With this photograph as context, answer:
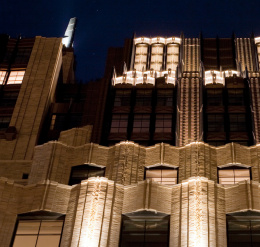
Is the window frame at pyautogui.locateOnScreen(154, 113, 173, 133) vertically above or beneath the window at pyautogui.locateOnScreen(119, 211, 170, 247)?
above

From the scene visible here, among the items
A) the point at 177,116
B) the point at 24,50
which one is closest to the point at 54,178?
the point at 177,116

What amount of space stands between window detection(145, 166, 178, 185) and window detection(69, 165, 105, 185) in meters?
3.64

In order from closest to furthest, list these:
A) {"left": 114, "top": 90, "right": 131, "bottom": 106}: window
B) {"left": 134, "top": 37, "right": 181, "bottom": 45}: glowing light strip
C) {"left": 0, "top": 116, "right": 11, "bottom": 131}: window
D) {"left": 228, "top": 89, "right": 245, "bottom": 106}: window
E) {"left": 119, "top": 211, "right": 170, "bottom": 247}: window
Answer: {"left": 119, "top": 211, "right": 170, "bottom": 247}: window → {"left": 228, "top": 89, "right": 245, "bottom": 106}: window → {"left": 114, "top": 90, "right": 131, "bottom": 106}: window → {"left": 0, "top": 116, "right": 11, "bottom": 131}: window → {"left": 134, "top": 37, "right": 181, "bottom": 45}: glowing light strip

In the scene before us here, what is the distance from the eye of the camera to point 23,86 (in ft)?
173

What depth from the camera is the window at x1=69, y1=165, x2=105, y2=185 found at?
40812 mm

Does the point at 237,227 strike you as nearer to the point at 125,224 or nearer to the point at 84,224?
the point at 125,224

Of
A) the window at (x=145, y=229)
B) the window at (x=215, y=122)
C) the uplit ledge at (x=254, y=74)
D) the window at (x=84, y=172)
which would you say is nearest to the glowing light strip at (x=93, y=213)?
the window at (x=145, y=229)

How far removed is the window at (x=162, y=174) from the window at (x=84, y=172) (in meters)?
3.64

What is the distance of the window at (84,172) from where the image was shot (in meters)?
40.8

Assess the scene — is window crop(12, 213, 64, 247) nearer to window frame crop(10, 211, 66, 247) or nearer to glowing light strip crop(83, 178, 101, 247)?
window frame crop(10, 211, 66, 247)

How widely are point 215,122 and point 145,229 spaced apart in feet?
50.1

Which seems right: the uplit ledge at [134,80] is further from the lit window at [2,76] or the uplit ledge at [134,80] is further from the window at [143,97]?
the lit window at [2,76]

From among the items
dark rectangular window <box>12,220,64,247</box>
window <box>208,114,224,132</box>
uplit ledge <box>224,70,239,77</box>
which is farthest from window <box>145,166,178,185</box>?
uplit ledge <box>224,70,239,77</box>

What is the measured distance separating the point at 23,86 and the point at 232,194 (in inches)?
1014
